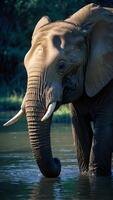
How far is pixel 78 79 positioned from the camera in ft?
47.0

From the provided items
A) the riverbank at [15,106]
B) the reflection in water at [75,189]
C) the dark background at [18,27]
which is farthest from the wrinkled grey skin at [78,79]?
the dark background at [18,27]

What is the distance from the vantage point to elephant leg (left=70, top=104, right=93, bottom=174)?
48.6ft

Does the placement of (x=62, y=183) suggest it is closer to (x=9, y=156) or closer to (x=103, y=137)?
(x=103, y=137)

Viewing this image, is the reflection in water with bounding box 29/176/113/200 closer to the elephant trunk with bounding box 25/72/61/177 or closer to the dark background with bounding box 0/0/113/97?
the elephant trunk with bounding box 25/72/61/177

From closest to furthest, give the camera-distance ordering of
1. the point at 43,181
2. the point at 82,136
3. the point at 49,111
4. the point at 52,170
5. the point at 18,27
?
the point at 49,111, the point at 52,170, the point at 43,181, the point at 82,136, the point at 18,27

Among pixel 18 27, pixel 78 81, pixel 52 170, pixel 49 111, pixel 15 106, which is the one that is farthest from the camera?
pixel 18 27

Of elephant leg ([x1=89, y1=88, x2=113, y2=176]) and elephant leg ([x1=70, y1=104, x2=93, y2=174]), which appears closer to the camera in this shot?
elephant leg ([x1=89, y1=88, x2=113, y2=176])

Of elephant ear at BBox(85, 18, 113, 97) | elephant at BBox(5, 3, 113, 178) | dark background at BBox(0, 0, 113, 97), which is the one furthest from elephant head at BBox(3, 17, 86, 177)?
dark background at BBox(0, 0, 113, 97)

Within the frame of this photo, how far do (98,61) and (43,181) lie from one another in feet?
5.75

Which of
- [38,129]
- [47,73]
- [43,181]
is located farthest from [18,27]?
[38,129]

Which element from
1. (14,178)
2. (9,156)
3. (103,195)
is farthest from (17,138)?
(103,195)

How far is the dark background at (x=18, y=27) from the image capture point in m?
42.1

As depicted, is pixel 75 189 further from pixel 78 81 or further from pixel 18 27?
pixel 18 27

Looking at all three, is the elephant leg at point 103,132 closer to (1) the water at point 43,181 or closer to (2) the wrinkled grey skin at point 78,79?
(2) the wrinkled grey skin at point 78,79
